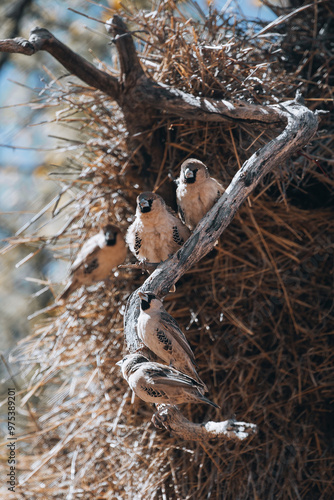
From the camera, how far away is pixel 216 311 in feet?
6.60

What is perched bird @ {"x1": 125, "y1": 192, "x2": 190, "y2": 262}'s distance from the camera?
1753 mm

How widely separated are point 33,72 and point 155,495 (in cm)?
188

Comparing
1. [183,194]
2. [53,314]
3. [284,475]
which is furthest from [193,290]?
[53,314]

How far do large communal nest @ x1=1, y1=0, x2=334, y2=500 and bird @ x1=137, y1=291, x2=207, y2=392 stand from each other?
0.43 meters

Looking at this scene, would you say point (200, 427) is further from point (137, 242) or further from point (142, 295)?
point (137, 242)

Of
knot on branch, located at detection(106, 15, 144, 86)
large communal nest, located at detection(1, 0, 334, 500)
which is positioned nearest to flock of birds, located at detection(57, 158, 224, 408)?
large communal nest, located at detection(1, 0, 334, 500)

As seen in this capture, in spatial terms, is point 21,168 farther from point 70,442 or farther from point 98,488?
point 98,488

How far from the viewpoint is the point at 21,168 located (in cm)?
297

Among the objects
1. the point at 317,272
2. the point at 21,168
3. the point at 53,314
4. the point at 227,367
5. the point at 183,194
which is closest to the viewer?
the point at 183,194

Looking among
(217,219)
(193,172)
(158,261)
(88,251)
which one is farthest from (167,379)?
(88,251)

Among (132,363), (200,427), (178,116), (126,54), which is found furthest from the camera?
(178,116)

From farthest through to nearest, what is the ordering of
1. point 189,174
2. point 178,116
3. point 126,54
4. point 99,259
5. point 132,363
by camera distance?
point 99,259
point 178,116
point 126,54
point 189,174
point 132,363

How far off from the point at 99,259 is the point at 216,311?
448 millimetres

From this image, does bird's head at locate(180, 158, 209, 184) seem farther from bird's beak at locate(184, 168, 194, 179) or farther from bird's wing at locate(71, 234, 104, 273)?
bird's wing at locate(71, 234, 104, 273)
